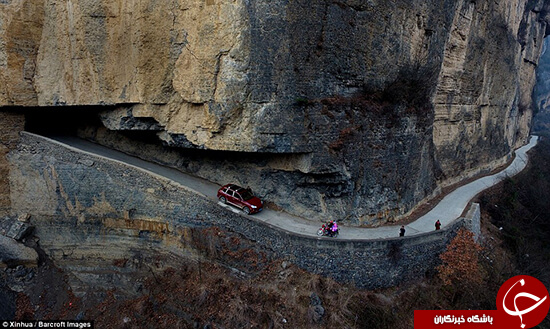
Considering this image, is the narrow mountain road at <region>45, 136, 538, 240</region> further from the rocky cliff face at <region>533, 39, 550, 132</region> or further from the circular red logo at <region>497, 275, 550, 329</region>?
the rocky cliff face at <region>533, 39, 550, 132</region>

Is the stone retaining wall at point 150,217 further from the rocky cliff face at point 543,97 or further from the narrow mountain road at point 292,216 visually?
the rocky cliff face at point 543,97

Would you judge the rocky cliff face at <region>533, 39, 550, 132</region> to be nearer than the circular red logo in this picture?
No

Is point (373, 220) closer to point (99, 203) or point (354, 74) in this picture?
point (354, 74)

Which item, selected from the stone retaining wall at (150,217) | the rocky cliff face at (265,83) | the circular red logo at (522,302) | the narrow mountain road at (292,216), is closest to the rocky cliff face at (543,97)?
the narrow mountain road at (292,216)

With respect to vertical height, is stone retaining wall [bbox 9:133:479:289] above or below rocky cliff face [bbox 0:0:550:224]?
below

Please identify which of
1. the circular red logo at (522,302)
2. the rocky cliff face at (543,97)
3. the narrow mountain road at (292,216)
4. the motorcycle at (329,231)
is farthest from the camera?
the rocky cliff face at (543,97)

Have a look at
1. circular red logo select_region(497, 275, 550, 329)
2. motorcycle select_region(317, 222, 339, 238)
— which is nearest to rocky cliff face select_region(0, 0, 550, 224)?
motorcycle select_region(317, 222, 339, 238)
